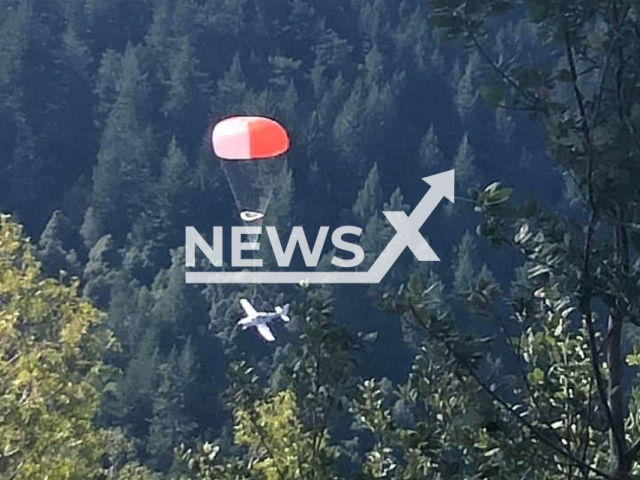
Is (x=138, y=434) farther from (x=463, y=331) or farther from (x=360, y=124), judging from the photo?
(x=463, y=331)

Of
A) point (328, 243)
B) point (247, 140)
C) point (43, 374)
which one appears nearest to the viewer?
point (43, 374)

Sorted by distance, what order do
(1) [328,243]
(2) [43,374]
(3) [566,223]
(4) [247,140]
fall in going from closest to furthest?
1. (3) [566,223]
2. (2) [43,374]
3. (4) [247,140]
4. (1) [328,243]

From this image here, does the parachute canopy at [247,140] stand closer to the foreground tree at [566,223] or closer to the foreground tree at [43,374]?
the foreground tree at [43,374]

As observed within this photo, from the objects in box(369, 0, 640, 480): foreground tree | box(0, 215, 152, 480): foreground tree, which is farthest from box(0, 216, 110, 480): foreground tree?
box(369, 0, 640, 480): foreground tree

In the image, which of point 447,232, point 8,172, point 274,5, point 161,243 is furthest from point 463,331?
point 274,5

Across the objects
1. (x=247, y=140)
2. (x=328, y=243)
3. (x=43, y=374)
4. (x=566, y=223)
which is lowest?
(x=566, y=223)

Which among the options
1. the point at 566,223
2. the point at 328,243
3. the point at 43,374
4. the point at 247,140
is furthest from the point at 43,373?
the point at 328,243

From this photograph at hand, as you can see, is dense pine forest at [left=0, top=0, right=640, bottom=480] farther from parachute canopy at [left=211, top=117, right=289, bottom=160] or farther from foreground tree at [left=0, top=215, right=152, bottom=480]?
parachute canopy at [left=211, top=117, right=289, bottom=160]

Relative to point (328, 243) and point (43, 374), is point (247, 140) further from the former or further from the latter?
point (328, 243)

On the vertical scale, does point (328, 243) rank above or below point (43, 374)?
above
